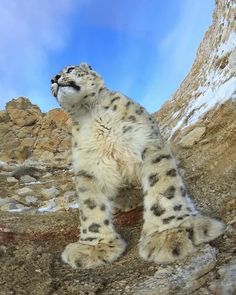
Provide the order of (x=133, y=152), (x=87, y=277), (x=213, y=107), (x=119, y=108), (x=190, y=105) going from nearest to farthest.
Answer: (x=87, y=277) < (x=133, y=152) < (x=119, y=108) < (x=213, y=107) < (x=190, y=105)

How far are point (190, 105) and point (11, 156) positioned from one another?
15.8 meters

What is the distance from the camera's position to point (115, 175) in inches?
293

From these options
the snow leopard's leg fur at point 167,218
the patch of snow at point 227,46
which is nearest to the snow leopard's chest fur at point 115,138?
the snow leopard's leg fur at point 167,218

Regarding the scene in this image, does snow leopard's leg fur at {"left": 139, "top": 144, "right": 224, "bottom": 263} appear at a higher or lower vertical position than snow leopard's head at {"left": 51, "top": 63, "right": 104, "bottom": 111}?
lower

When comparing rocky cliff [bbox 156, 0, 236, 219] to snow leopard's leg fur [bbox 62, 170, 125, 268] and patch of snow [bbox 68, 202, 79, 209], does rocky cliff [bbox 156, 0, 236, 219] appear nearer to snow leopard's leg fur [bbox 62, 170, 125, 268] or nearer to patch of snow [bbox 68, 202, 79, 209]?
snow leopard's leg fur [bbox 62, 170, 125, 268]

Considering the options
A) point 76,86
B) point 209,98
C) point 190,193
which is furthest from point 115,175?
point 209,98

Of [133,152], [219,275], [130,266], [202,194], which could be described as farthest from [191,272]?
[202,194]

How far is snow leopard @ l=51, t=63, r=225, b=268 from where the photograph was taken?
611 cm

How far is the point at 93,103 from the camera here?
25.4 ft

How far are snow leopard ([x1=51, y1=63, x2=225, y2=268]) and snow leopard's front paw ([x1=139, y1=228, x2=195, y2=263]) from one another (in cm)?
1

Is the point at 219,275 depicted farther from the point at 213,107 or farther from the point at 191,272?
the point at 213,107

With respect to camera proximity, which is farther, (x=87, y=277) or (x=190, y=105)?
(x=190, y=105)

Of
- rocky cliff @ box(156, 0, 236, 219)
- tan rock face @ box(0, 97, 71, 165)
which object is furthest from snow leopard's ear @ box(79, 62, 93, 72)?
tan rock face @ box(0, 97, 71, 165)

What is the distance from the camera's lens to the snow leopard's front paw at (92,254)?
631 centimetres
